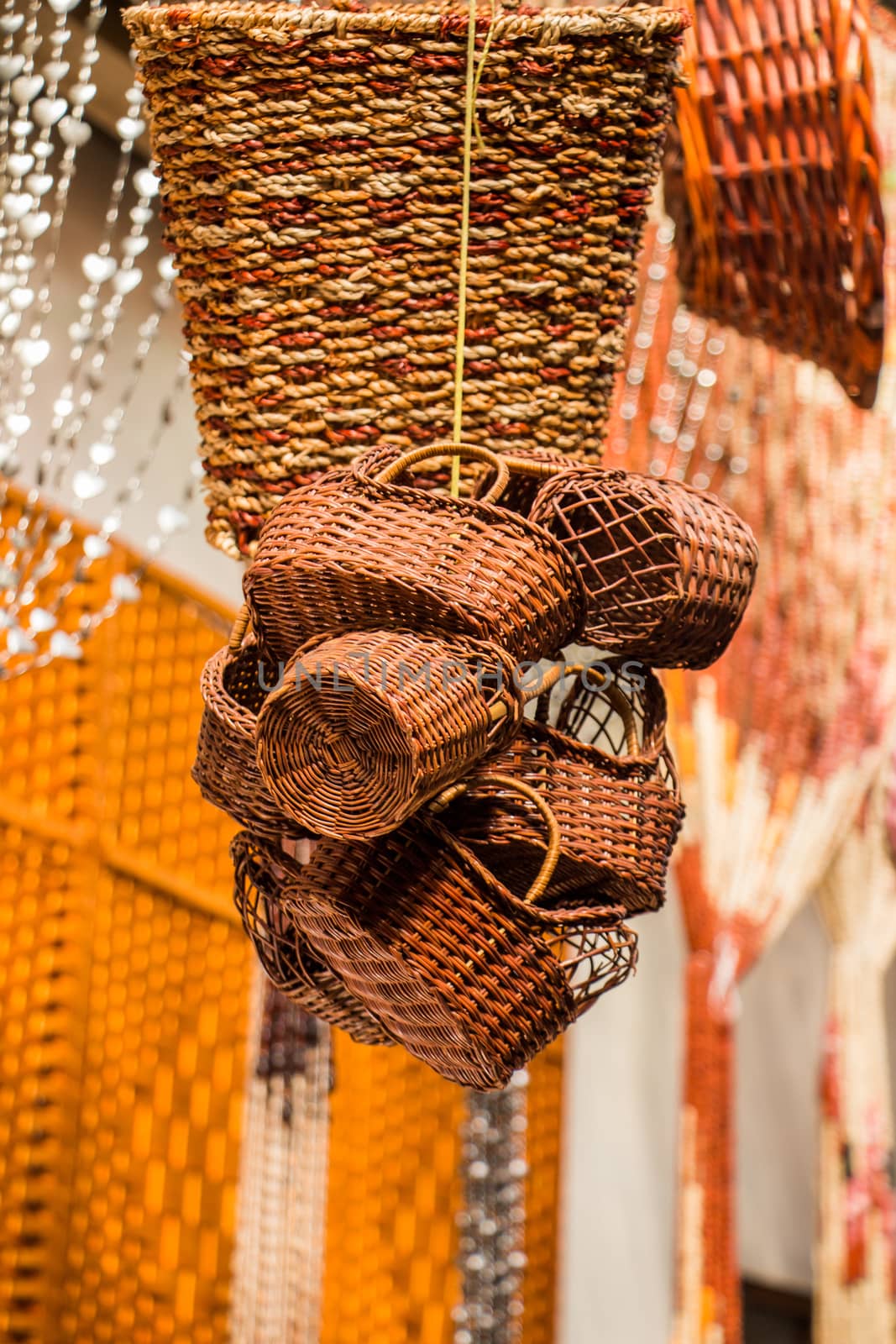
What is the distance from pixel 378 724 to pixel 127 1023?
4.93 ft

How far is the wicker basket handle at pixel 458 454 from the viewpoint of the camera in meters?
0.66

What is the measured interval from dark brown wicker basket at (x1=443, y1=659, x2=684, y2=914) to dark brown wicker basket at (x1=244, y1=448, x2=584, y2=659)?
0.05 m

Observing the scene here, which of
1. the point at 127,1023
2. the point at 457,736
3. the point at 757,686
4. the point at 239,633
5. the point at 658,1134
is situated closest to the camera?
the point at 457,736

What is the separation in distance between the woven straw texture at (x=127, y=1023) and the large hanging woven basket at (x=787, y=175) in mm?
1092

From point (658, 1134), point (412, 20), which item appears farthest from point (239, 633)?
point (658, 1134)

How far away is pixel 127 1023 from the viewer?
1954 mm

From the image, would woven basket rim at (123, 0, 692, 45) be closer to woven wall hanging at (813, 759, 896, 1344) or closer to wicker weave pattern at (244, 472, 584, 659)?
wicker weave pattern at (244, 472, 584, 659)

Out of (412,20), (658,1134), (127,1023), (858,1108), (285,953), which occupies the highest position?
(412,20)

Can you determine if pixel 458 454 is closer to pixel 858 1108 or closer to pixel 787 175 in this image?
pixel 787 175

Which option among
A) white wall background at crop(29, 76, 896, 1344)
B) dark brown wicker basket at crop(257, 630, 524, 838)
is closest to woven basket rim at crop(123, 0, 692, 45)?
dark brown wicker basket at crop(257, 630, 524, 838)

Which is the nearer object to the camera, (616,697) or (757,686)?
(616,697)

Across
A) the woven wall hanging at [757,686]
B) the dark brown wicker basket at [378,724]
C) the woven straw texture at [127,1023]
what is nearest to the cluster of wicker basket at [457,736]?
the dark brown wicker basket at [378,724]

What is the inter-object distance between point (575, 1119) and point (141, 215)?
2434 millimetres

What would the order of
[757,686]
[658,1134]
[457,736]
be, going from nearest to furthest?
[457,736] < [757,686] < [658,1134]
